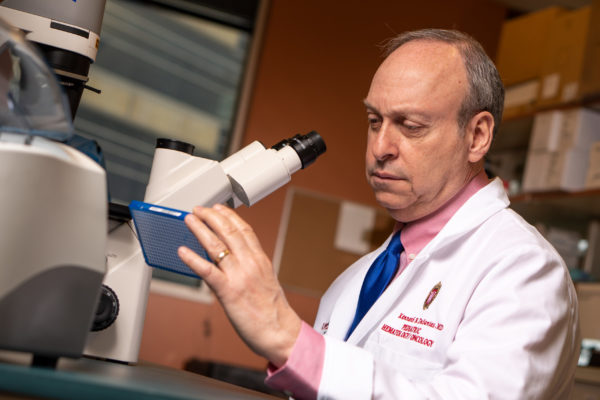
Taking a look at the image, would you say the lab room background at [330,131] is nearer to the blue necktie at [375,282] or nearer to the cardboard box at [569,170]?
the cardboard box at [569,170]

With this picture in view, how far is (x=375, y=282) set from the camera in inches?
53.2

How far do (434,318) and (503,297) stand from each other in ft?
0.57

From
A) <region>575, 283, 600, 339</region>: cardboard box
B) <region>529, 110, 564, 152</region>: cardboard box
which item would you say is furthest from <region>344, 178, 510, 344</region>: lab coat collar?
<region>529, 110, 564, 152</region>: cardboard box

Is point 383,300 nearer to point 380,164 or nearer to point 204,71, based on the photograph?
point 380,164

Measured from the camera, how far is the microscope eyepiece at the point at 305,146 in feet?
4.25

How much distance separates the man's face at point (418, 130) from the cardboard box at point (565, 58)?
2120 millimetres

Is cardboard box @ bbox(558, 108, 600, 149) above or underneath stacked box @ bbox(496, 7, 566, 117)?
underneath

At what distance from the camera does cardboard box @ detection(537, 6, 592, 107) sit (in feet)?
10.8

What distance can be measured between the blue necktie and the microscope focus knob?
0.45 meters

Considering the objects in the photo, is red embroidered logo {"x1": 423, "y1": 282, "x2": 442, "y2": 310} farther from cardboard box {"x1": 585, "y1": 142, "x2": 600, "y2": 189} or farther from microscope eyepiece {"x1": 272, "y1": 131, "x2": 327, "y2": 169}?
cardboard box {"x1": 585, "y1": 142, "x2": 600, "y2": 189}

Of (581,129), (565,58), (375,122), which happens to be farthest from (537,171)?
(375,122)

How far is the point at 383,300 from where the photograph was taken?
1.24 m

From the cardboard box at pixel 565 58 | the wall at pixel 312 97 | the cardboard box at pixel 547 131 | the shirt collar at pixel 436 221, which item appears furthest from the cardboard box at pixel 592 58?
the shirt collar at pixel 436 221

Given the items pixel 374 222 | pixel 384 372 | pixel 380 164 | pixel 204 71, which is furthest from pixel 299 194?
pixel 384 372
